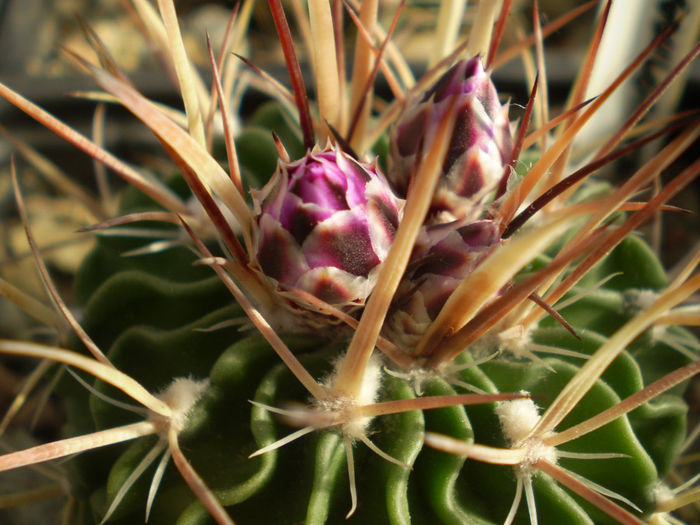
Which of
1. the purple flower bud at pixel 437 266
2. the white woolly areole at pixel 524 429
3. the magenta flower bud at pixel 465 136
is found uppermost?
the magenta flower bud at pixel 465 136

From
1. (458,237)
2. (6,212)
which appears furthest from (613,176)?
(6,212)

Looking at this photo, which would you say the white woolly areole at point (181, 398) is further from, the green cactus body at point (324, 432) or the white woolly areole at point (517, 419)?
the white woolly areole at point (517, 419)

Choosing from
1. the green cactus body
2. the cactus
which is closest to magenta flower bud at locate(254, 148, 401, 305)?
the cactus

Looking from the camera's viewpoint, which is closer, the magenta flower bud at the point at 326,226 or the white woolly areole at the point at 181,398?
the magenta flower bud at the point at 326,226

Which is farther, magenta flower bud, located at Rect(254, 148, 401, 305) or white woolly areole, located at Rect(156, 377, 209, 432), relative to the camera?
white woolly areole, located at Rect(156, 377, 209, 432)

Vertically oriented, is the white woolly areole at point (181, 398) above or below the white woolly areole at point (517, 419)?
above

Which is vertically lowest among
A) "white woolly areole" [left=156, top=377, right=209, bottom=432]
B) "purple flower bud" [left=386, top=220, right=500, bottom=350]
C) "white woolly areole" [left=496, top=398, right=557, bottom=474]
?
"white woolly areole" [left=496, top=398, right=557, bottom=474]

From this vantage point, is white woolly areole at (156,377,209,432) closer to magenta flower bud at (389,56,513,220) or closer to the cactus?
the cactus

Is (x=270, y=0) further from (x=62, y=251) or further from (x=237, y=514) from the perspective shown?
(x=62, y=251)

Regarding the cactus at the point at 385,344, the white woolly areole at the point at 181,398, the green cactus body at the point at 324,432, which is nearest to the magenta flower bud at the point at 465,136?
the cactus at the point at 385,344
